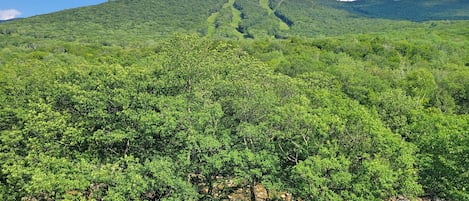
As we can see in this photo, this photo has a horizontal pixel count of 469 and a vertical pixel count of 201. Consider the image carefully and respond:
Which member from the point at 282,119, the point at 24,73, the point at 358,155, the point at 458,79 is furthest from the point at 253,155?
the point at 458,79

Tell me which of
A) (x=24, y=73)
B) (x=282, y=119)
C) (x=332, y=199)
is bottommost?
(x=332, y=199)

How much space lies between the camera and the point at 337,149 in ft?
90.4

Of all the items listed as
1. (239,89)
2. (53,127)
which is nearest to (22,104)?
(53,127)

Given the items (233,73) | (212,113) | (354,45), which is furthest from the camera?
(354,45)

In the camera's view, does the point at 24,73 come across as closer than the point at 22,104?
No

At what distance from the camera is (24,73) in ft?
144

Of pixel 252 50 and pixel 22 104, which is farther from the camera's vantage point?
pixel 252 50

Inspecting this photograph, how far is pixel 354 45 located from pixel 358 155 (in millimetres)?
92169

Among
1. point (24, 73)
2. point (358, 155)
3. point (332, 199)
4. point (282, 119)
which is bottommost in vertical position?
point (332, 199)

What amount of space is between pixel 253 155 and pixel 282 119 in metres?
3.74

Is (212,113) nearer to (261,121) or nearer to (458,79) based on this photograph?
(261,121)

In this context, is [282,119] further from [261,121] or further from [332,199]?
[332,199]

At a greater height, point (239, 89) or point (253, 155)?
point (239, 89)

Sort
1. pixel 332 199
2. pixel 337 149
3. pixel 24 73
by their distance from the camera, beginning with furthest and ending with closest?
1. pixel 24 73
2. pixel 337 149
3. pixel 332 199
